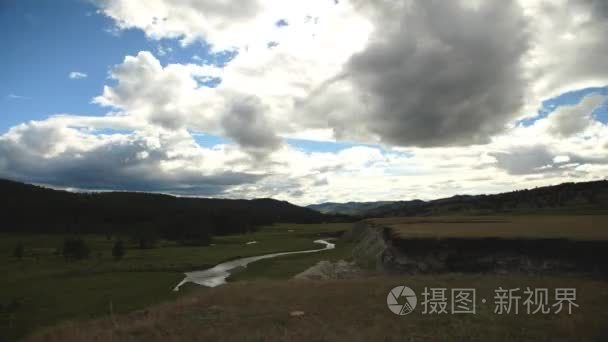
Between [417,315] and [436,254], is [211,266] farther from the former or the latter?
[417,315]

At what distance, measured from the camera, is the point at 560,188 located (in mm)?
197500

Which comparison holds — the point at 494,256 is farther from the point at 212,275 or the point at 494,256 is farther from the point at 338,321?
the point at 212,275

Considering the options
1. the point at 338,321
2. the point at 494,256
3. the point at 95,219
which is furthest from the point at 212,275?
the point at 95,219

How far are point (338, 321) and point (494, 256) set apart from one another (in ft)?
75.7

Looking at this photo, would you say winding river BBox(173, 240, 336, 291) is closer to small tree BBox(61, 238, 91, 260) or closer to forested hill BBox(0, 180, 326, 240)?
small tree BBox(61, 238, 91, 260)

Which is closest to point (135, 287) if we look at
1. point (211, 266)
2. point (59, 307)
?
point (59, 307)

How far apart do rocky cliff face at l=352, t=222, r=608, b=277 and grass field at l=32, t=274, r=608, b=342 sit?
5754mm

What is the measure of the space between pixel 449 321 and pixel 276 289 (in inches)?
526

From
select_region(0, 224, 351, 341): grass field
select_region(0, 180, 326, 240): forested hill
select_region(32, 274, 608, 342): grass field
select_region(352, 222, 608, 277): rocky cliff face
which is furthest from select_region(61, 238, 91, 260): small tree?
select_region(32, 274, 608, 342): grass field

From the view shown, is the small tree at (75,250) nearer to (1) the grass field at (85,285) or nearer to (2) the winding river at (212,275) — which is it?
(1) the grass field at (85,285)

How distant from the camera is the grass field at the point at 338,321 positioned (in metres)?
15.1

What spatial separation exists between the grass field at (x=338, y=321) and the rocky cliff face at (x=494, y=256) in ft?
18.9

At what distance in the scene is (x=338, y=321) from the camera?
58.0ft

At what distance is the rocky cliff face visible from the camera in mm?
30172
